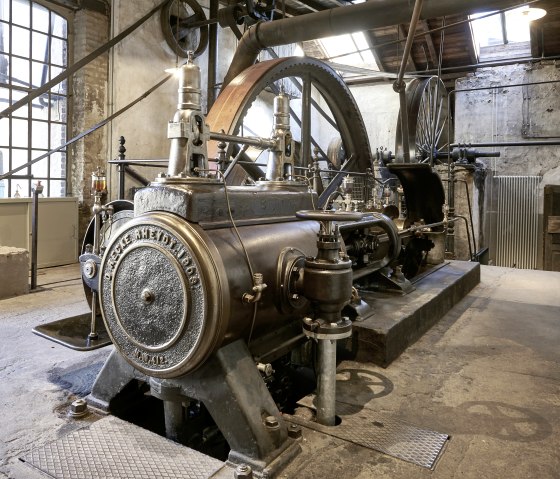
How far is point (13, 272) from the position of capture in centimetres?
377

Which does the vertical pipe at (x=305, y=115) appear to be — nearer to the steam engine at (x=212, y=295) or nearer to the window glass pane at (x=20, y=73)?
the window glass pane at (x=20, y=73)

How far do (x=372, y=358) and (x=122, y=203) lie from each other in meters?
1.43

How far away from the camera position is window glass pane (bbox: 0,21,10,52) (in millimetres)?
5344

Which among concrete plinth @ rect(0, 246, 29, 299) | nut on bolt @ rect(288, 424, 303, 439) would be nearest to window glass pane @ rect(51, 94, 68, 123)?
concrete plinth @ rect(0, 246, 29, 299)

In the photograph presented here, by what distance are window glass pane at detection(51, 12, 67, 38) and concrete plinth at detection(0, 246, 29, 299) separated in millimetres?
3201

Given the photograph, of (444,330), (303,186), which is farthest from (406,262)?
(303,186)

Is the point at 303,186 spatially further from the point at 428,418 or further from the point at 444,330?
the point at 444,330

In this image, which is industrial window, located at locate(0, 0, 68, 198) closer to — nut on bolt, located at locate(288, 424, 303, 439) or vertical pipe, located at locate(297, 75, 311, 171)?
vertical pipe, located at locate(297, 75, 311, 171)

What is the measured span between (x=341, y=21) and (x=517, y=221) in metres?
5.61

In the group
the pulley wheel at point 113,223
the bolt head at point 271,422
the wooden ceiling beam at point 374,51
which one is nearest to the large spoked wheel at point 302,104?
the pulley wheel at point 113,223

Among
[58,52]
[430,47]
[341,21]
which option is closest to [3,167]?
[58,52]

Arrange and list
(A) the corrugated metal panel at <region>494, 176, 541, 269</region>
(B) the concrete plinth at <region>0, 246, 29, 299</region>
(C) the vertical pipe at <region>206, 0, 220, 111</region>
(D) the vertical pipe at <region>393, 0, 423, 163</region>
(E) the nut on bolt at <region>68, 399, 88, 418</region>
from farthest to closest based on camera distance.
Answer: (A) the corrugated metal panel at <region>494, 176, 541, 269</region> → (C) the vertical pipe at <region>206, 0, 220, 111</region> → (B) the concrete plinth at <region>0, 246, 29, 299</region> → (D) the vertical pipe at <region>393, 0, 423, 163</region> → (E) the nut on bolt at <region>68, 399, 88, 418</region>

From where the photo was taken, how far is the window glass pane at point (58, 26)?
5785 millimetres

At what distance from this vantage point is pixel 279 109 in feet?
6.93
